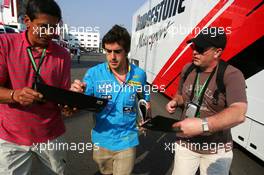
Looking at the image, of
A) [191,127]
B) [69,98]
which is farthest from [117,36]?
[191,127]

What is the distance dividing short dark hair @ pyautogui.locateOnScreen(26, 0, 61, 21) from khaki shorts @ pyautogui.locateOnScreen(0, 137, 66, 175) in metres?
1.08

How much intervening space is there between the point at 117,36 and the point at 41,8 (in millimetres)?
701

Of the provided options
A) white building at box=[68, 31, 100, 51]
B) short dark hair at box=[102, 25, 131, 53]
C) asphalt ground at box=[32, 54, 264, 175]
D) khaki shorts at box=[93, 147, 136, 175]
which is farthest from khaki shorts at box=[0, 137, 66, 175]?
white building at box=[68, 31, 100, 51]

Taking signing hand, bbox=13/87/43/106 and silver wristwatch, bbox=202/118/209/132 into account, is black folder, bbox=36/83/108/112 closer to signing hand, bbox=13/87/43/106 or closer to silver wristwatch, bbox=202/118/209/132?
signing hand, bbox=13/87/43/106

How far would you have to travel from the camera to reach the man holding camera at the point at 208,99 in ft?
6.36

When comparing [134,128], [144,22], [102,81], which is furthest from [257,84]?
[144,22]

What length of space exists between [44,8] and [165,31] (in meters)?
5.78

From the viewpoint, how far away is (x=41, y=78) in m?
1.97

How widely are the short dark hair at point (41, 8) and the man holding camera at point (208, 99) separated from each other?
1234mm

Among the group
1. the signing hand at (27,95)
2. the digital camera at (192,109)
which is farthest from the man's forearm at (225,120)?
the signing hand at (27,95)

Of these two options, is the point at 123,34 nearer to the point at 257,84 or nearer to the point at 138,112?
the point at 138,112

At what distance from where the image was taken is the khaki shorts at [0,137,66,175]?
1.98 meters

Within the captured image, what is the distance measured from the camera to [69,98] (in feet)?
5.81
